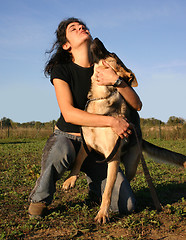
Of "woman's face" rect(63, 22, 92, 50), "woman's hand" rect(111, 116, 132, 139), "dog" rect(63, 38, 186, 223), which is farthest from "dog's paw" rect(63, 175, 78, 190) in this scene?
"woman's face" rect(63, 22, 92, 50)

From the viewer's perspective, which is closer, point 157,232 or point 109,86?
point 157,232

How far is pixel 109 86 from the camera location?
9.17 feet

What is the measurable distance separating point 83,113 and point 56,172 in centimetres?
75

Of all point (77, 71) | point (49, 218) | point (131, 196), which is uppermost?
point (77, 71)

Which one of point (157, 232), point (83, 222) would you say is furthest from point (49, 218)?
point (157, 232)

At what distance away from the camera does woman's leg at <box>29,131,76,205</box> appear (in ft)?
9.52

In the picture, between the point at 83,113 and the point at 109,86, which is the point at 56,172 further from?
the point at 109,86

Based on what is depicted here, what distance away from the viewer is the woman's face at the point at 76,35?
3127 millimetres

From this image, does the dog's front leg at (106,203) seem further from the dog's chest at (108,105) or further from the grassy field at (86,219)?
the dog's chest at (108,105)

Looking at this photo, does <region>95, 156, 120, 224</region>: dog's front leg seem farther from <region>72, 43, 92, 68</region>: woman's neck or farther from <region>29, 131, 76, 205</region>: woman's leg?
<region>72, 43, 92, 68</region>: woman's neck

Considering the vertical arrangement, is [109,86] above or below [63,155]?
above

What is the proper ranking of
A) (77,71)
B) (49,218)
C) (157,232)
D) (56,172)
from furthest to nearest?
(77,71), (56,172), (49,218), (157,232)

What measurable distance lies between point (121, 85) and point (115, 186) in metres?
1.20

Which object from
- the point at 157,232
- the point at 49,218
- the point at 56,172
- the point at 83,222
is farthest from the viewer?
the point at 56,172
